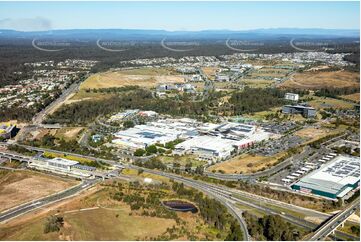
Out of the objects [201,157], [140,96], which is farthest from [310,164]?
[140,96]

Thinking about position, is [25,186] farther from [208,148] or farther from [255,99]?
[255,99]

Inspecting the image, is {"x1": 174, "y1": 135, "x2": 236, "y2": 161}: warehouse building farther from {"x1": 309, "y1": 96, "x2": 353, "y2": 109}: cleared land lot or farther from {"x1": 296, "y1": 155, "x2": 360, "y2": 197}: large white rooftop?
{"x1": 309, "y1": 96, "x2": 353, "y2": 109}: cleared land lot

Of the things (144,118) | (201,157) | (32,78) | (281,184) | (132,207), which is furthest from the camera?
(32,78)

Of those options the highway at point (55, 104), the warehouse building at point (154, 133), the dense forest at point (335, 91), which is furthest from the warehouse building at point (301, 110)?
the highway at point (55, 104)

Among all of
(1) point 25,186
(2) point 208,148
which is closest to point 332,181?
(2) point 208,148

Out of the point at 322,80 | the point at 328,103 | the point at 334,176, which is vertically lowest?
the point at 334,176

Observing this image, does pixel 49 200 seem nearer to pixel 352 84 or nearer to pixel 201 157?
pixel 201 157
